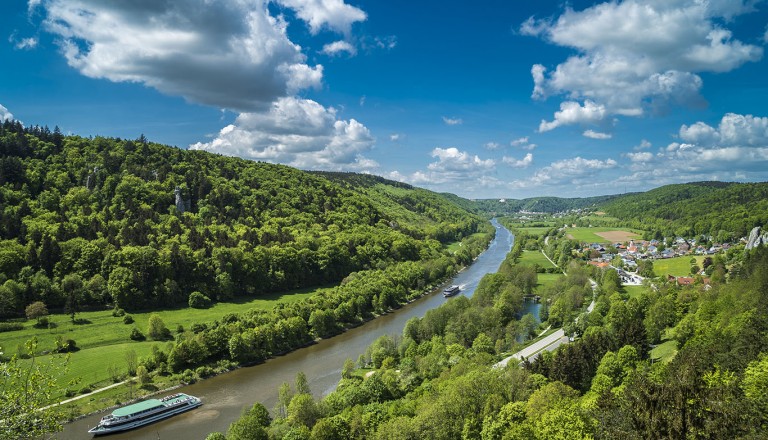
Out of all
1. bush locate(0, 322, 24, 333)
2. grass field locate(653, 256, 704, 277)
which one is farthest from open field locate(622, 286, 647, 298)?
bush locate(0, 322, 24, 333)

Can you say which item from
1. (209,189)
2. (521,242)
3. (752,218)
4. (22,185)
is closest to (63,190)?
(22,185)

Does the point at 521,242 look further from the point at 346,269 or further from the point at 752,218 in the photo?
the point at 346,269

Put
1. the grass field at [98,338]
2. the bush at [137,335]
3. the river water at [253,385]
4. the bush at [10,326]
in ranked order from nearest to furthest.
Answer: the river water at [253,385] < the grass field at [98,338] < the bush at [10,326] < the bush at [137,335]

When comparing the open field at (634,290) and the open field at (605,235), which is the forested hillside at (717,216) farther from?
the open field at (634,290)

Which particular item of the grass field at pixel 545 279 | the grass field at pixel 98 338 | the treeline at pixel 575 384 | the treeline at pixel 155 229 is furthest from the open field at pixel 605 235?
the grass field at pixel 98 338

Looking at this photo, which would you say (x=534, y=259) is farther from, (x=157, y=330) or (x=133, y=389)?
(x=133, y=389)

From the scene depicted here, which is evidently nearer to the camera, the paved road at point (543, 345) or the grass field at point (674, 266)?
the paved road at point (543, 345)

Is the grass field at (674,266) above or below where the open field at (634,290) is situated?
above
